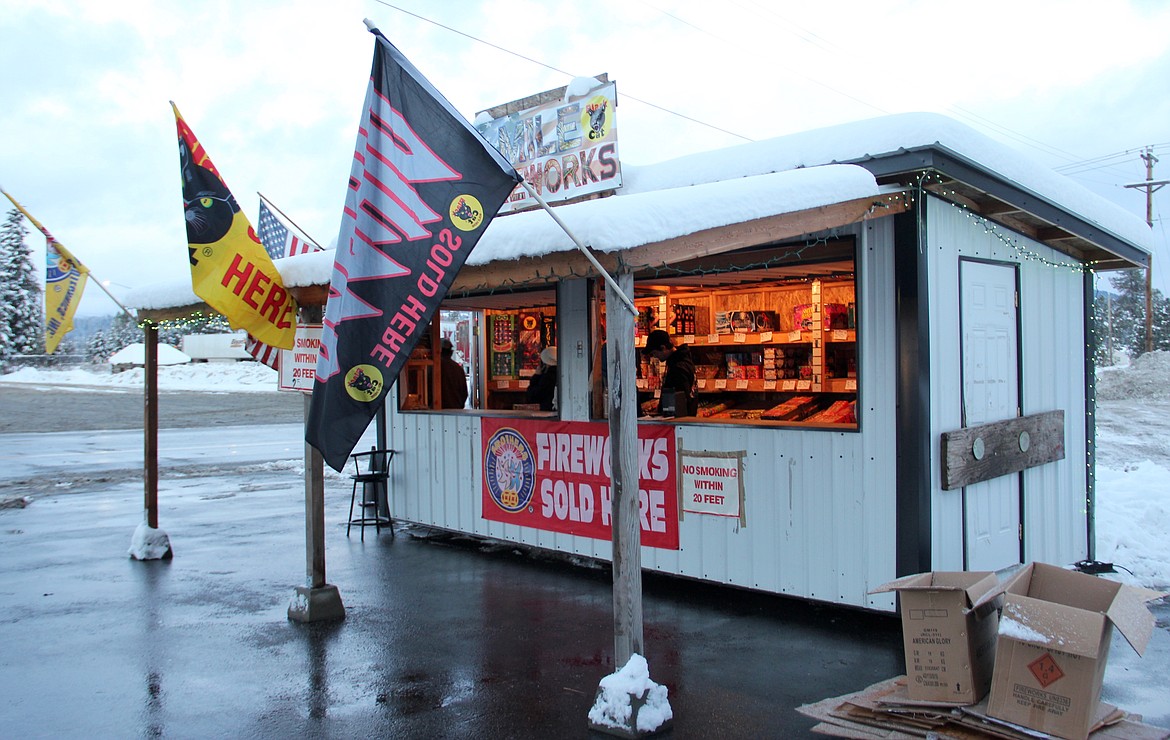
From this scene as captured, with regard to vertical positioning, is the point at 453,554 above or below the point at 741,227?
below

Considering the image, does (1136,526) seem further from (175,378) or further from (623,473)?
(175,378)

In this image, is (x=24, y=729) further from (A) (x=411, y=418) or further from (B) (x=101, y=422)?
(B) (x=101, y=422)

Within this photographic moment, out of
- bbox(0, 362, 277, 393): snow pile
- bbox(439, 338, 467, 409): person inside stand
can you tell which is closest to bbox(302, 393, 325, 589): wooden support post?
bbox(439, 338, 467, 409): person inside stand

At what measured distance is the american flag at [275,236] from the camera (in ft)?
37.8

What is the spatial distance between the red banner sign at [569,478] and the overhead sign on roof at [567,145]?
7.93ft

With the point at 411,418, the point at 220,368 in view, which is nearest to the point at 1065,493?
the point at 411,418

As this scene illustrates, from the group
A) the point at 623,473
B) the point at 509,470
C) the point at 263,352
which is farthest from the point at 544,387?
the point at 623,473

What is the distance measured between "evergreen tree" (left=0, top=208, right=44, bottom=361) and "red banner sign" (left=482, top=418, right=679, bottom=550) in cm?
6498

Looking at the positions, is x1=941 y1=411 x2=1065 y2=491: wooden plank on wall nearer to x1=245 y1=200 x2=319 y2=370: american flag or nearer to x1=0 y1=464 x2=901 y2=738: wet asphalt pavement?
x1=0 y1=464 x2=901 y2=738: wet asphalt pavement

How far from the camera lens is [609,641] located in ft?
21.7

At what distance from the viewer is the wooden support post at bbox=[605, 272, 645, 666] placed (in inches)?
200

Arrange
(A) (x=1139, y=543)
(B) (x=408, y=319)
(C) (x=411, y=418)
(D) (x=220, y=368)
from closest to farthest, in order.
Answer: (B) (x=408, y=319) → (A) (x=1139, y=543) → (C) (x=411, y=418) → (D) (x=220, y=368)

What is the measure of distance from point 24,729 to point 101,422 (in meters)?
28.2

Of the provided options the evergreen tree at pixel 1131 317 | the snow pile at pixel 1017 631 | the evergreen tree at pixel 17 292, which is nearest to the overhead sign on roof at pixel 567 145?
the snow pile at pixel 1017 631
